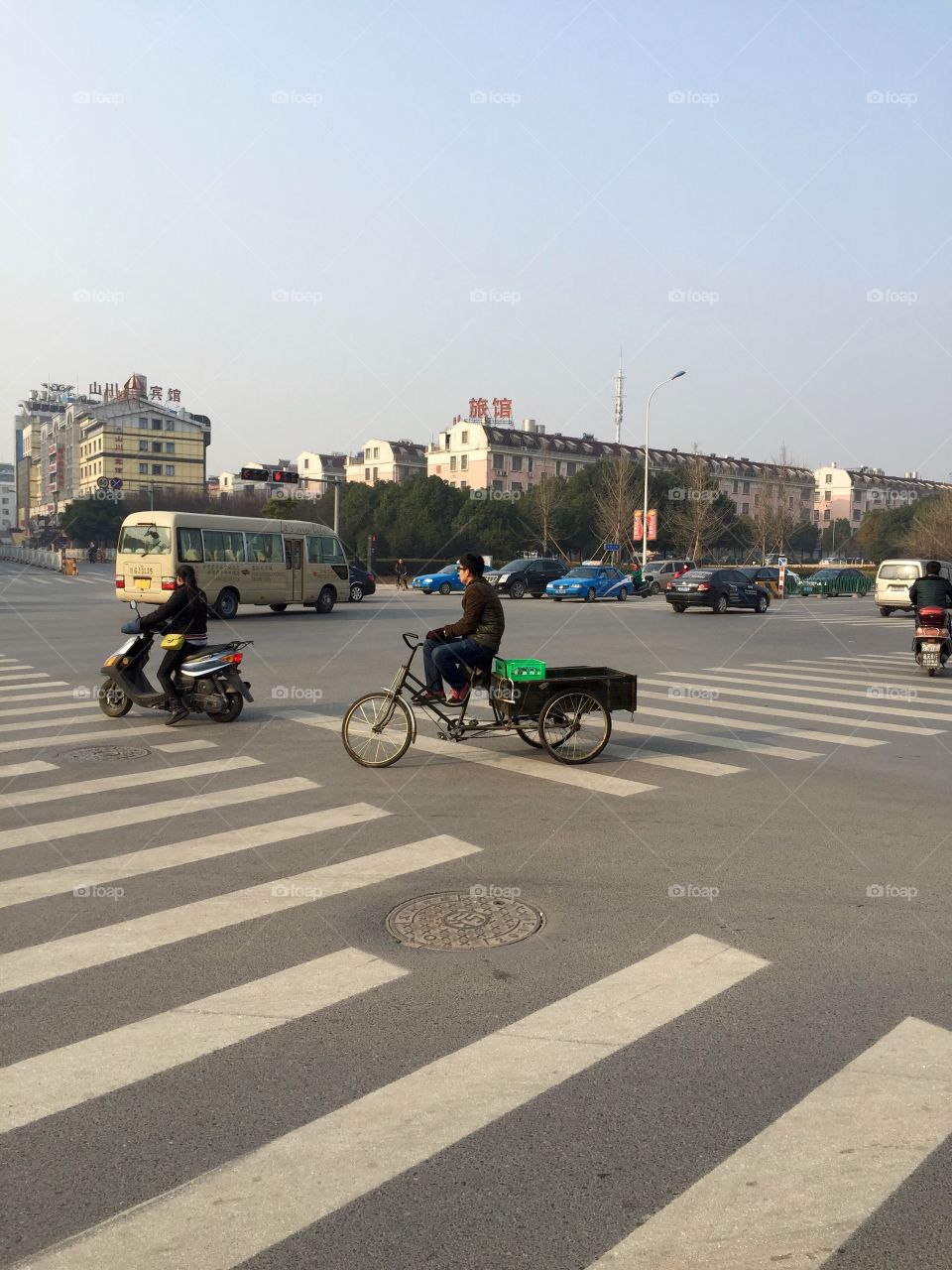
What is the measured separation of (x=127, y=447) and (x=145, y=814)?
421ft

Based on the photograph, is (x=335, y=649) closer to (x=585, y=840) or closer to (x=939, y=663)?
(x=939, y=663)

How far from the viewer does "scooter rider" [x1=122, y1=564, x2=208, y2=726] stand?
10.9 metres

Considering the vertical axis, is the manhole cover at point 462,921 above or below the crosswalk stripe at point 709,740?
below

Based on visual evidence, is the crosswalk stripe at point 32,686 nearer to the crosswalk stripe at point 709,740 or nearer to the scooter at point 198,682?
the scooter at point 198,682

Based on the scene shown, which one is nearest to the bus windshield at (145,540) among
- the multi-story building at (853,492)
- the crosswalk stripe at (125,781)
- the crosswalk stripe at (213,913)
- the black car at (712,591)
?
the black car at (712,591)

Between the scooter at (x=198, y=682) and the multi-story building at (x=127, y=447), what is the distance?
110994 mm

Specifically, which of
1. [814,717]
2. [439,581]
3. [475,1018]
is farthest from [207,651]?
[439,581]

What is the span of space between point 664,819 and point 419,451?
419 ft

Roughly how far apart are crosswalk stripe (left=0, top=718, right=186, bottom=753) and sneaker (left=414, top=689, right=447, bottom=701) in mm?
2833

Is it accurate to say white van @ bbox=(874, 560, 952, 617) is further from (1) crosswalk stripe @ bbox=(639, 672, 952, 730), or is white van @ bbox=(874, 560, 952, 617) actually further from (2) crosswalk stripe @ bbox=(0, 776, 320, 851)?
(2) crosswalk stripe @ bbox=(0, 776, 320, 851)

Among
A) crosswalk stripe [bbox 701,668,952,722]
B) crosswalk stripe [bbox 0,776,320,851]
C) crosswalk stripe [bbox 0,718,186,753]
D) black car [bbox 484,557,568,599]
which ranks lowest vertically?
crosswalk stripe [bbox 0,776,320,851]

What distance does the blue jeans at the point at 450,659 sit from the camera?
898cm

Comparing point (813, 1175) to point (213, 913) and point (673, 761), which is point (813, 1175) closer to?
point (213, 913)

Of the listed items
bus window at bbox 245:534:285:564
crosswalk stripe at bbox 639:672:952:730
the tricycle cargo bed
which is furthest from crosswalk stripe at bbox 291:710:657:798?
bus window at bbox 245:534:285:564
